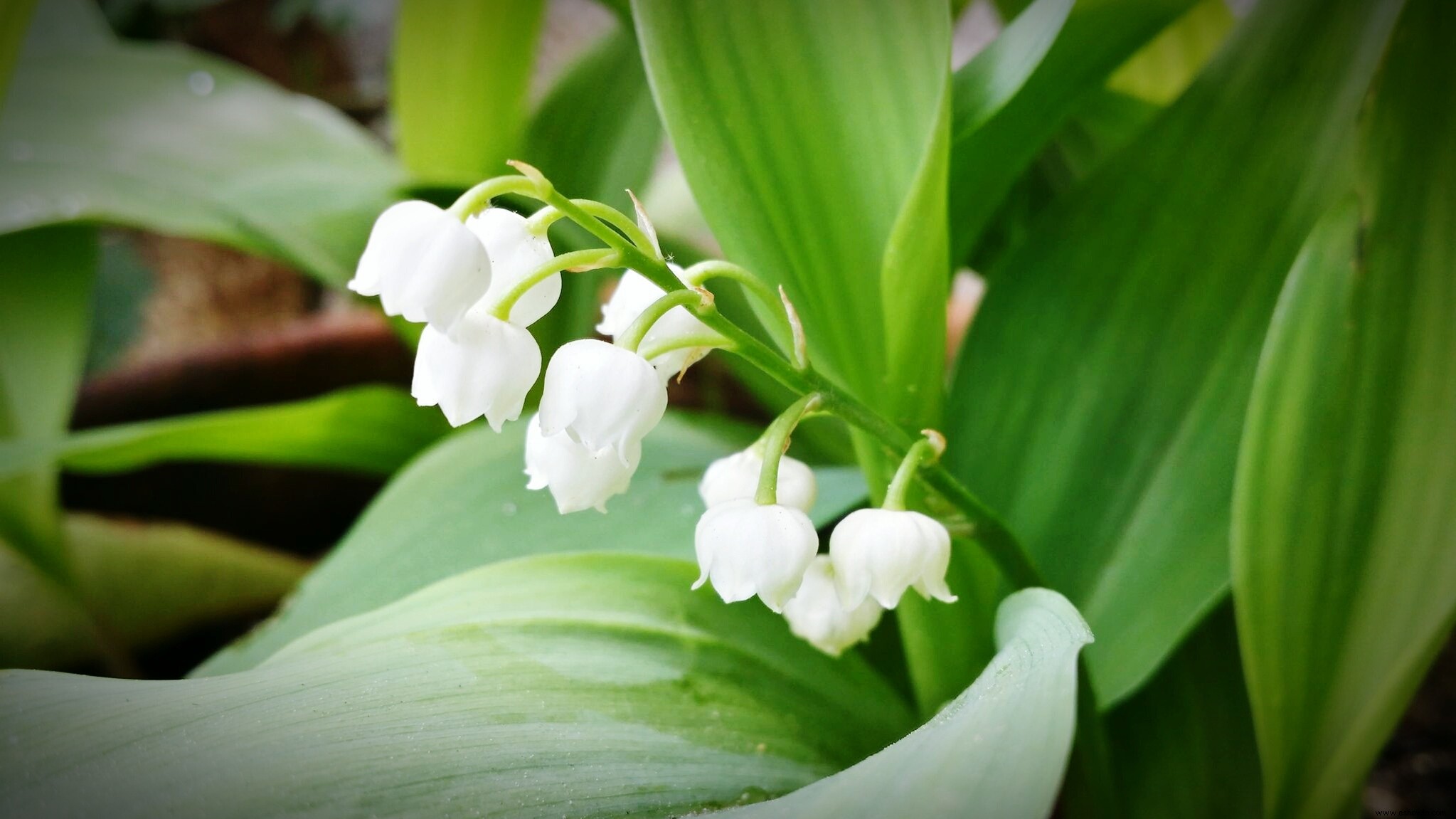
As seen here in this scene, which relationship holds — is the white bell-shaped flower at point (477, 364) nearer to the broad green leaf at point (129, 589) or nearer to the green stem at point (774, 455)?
the green stem at point (774, 455)

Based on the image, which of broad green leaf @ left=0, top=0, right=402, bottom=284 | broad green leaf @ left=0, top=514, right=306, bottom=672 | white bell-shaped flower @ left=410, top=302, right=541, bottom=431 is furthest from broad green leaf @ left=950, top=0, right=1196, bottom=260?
broad green leaf @ left=0, top=514, right=306, bottom=672

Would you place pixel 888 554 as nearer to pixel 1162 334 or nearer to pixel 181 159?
pixel 1162 334

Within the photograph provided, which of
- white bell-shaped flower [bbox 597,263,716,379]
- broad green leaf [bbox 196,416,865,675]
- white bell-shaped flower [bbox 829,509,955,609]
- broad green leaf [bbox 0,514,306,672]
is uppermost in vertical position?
white bell-shaped flower [bbox 597,263,716,379]

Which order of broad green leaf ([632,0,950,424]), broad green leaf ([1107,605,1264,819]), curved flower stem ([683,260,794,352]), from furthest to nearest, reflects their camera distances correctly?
broad green leaf ([1107,605,1264,819]), broad green leaf ([632,0,950,424]), curved flower stem ([683,260,794,352])

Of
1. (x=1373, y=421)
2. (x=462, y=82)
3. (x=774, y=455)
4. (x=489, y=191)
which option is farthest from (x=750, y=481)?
(x=462, y=82)

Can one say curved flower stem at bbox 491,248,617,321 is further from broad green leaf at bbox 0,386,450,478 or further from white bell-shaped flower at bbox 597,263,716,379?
broad green leaf at bbox 0,386,450,478

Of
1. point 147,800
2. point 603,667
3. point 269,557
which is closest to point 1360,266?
point 603,667

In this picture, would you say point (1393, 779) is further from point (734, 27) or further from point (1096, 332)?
point (734, 27)
